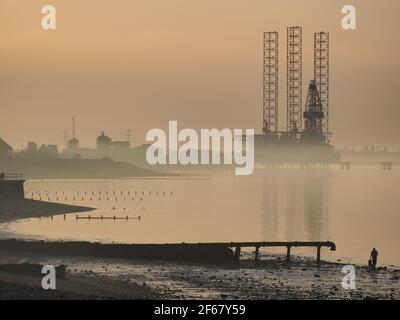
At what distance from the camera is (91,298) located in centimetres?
3359

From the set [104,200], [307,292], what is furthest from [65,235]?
[104,200]

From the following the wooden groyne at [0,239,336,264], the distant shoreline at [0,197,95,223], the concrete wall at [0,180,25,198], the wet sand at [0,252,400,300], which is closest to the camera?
the wet sand at [0,252,400,300]

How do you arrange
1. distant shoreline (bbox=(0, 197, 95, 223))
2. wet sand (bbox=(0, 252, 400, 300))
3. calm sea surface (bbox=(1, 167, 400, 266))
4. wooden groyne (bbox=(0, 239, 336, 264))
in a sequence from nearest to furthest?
wet sand (bbox=(0, 252, 400, 300))
wooden groyne (bbox=(0, 239, 336, 264))
calm sea surface (bbox=(1, 167, 400, 266))
distant shoreline (bbox=(0, 197, 95, 223))

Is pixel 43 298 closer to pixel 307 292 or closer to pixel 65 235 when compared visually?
pixel 307 292

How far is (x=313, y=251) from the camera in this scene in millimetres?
65438

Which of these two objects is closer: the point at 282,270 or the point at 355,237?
the point at 282,270

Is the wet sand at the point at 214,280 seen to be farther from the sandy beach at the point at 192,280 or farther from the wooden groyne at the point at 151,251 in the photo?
the wooden groyne at the point at 151,251

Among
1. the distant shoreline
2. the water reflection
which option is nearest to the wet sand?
the water reflection

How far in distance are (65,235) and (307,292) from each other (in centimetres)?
→ 3449

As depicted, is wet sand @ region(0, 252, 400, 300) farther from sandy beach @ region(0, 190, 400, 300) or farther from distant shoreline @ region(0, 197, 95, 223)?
distant shoreline @ region(0, 197, 95, 223)

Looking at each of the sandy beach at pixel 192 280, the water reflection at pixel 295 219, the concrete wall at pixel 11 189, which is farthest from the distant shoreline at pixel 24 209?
the sandy beach at pixel 192 280

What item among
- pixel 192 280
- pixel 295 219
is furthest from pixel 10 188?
pixel 192 280

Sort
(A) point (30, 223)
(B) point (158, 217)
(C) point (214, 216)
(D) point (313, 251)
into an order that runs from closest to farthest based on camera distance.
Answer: (D) point (313, 251) → (A) point (30, 223) → (B) point (158, 217) → (C) point (214, 216)
